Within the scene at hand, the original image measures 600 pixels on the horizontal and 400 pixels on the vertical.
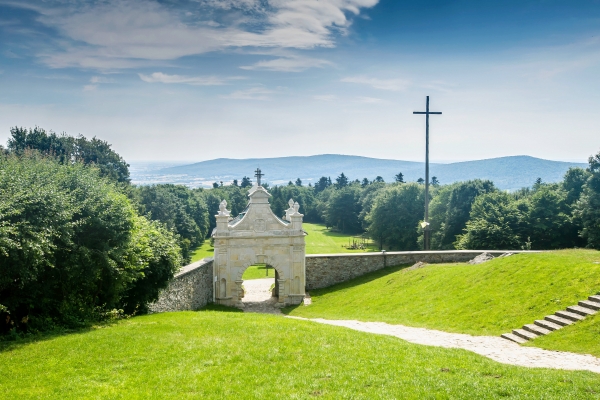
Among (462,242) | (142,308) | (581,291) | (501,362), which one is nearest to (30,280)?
(142,308)

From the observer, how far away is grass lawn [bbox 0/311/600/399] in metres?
10.3

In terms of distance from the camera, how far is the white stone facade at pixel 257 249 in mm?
30812

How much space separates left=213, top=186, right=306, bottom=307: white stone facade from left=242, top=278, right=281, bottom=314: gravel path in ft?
3.07

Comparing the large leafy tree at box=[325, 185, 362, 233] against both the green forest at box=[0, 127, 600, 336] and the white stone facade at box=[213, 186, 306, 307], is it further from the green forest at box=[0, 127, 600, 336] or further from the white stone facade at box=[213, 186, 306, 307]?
the white stone facade at box=[213, 186, 306, 307]

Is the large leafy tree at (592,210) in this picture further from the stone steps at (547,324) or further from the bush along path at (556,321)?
the stone steps at (547,324)

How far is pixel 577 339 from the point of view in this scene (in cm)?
1516

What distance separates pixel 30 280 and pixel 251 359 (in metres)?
8.36

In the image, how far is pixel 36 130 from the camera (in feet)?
201

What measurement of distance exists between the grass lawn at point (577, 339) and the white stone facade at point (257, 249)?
57.1 feet

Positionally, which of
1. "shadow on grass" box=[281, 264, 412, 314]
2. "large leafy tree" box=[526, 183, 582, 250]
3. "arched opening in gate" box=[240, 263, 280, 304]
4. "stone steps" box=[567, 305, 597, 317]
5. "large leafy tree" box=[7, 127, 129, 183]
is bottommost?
"arched opening in gate" box=[240, 263, 280, 304]

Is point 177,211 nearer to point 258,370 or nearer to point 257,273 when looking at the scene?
point 257,273

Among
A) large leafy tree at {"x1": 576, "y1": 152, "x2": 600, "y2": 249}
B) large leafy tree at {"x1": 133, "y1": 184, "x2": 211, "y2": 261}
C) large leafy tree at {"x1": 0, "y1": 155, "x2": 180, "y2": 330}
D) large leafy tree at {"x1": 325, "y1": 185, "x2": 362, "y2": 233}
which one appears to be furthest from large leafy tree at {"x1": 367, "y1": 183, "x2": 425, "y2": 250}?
large leafy tree at {"x1": 0, "y1": 155, "x2": 180, "y2": 330}

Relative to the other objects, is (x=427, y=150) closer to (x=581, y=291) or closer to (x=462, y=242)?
(x=462, y=242)

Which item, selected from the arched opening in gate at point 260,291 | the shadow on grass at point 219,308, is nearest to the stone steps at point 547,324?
the shadow on grass at point 219,308
